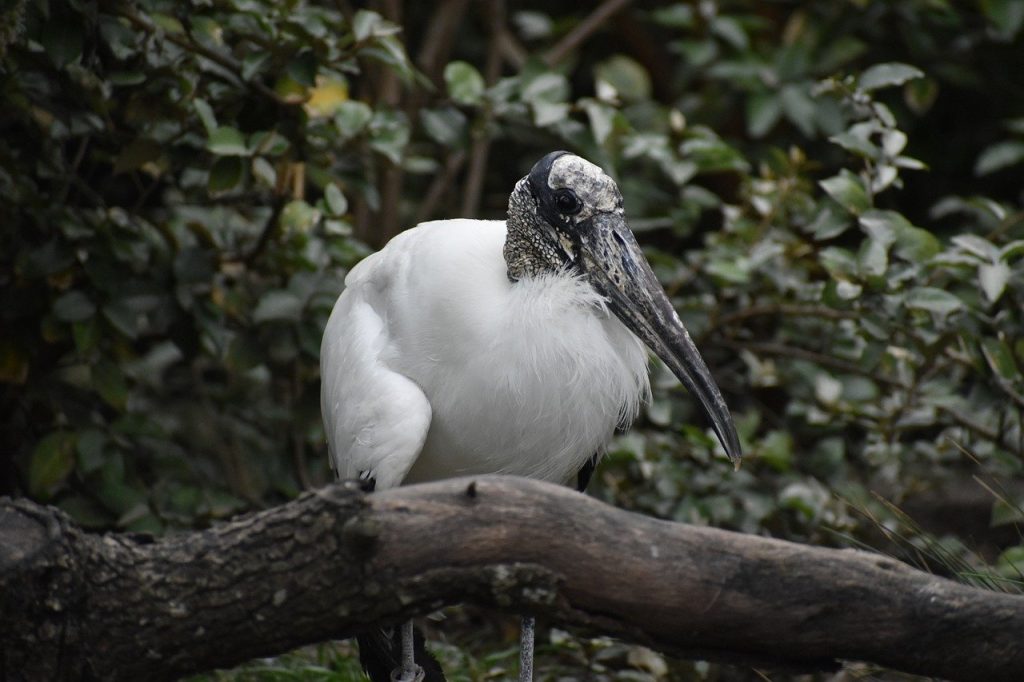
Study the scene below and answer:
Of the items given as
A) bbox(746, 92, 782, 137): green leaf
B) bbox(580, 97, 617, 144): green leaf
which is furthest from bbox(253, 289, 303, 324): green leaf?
bbox(746, 92, 782, 137): green leaf

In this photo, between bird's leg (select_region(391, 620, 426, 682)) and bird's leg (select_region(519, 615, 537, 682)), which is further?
bird's leg (select_region(519, 615, 537, 682))

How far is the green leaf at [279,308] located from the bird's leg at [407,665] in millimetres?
1314

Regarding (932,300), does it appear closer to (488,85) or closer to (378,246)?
(378,246)

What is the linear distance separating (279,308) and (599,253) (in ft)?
4.55

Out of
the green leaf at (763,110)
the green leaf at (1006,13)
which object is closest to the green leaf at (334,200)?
the green leaf at (763,110)

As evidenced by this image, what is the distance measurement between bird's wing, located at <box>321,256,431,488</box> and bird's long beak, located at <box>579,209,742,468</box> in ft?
1.88

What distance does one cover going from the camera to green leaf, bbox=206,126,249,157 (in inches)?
139

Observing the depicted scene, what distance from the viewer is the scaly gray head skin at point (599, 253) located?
10.3ft

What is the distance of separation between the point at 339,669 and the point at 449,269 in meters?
1.50

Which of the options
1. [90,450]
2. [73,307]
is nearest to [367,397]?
[73,307]

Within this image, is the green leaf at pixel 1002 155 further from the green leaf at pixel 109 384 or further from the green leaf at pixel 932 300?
the green leaf at pixel 109 384

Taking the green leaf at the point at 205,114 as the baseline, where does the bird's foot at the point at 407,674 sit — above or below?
below

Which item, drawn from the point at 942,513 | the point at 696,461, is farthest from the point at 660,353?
the point at 942,513

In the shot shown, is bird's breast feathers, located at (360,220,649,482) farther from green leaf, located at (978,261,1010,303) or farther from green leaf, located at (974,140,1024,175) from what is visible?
green leaf, located at (974,140,1024,175)
